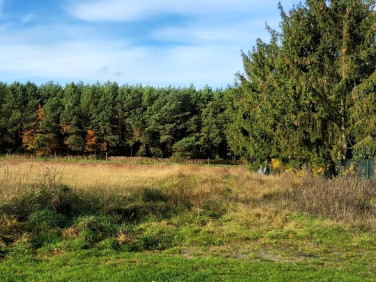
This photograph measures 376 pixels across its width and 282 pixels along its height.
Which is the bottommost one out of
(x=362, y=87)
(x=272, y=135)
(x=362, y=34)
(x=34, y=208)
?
(x=34, y=208)

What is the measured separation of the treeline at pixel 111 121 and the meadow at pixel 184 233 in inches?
1644

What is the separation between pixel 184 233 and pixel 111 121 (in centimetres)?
5152

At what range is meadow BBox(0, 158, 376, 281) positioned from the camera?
6164 millimetres

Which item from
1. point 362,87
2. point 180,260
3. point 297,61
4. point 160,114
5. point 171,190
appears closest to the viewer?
point 180,260

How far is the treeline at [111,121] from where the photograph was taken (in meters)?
55.0

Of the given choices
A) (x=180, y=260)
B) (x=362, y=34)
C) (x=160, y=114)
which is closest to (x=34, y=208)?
(x=180, y=260)

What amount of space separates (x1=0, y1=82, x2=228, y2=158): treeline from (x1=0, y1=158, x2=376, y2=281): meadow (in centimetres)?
4175

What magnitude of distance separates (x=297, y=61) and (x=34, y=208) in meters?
15.6

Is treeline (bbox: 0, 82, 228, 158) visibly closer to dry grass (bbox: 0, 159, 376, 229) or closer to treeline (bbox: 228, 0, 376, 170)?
treeline (bbox: 228, 0, 376, 170)

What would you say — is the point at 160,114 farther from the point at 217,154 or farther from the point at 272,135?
the point at 272,135

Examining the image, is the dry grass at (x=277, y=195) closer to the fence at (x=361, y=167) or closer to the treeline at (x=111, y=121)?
the fence at (x=361, y=167)

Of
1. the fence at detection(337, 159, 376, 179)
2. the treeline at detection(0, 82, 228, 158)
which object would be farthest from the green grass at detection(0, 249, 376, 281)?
the treeline at detection(0, 82, 228, 158)

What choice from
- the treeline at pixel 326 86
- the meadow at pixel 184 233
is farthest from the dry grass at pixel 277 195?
the treeline at pixel 326 86

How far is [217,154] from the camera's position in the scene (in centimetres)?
5719
